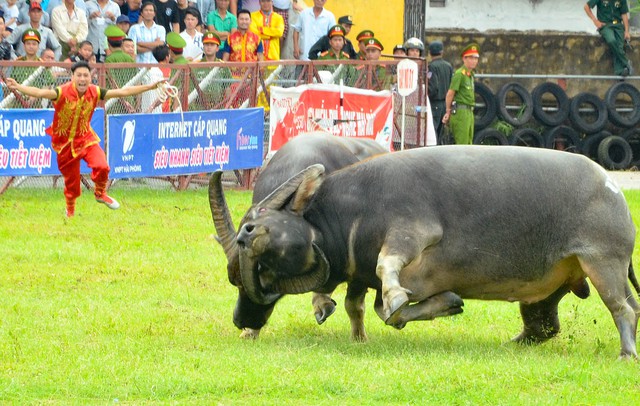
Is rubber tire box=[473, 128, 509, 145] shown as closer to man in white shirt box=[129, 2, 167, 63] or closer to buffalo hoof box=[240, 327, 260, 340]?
man in white shirt box=[129, 2, 167, 63]

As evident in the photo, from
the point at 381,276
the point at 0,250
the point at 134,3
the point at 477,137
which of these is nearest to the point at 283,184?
the point at 381,276

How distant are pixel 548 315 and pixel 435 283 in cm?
108

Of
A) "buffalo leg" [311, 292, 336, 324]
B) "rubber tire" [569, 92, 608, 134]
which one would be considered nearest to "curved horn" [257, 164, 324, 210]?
"buffalo leg" [311, 292, 336, 324]

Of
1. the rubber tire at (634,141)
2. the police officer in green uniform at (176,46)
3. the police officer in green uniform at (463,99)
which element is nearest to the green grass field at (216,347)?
the police officer in green uniform at (176,46)

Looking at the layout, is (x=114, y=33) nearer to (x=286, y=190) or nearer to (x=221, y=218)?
(x=221, y=218)

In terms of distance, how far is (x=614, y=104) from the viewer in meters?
23.7

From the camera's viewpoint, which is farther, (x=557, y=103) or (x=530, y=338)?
(x=557, y=103)

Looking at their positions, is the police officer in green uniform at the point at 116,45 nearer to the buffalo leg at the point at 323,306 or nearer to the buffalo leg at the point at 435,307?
the buffalo leg at the point at 323,306

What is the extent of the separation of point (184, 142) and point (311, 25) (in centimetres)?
411

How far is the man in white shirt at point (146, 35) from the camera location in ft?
58.7

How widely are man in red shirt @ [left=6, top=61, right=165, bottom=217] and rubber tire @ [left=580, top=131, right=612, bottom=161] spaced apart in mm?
11623

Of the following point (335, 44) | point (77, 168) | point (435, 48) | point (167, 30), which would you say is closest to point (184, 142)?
point (77, 168)

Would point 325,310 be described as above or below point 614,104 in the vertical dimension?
above

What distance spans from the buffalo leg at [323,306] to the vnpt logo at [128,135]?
7.60 meters
